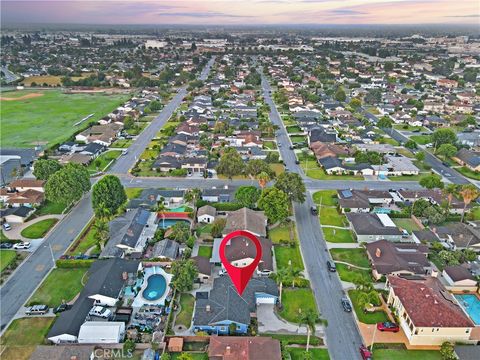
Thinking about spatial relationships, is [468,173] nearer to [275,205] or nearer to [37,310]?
[275,205]

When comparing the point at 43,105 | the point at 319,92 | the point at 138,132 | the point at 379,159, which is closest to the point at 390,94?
the point at 319,92

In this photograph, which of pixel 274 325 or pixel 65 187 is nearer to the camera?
pixel 274 325

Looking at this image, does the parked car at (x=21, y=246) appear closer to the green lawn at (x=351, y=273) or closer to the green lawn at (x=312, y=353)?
the green lawn at (x=312, y=353)

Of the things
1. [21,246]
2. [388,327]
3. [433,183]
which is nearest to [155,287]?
[21,246]

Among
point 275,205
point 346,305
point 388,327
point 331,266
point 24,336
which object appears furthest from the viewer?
point 275,205

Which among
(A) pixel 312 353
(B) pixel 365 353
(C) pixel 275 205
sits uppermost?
(C) pixel 275 205

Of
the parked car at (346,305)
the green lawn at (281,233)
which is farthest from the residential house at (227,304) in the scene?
the green lawn at (281,233)
